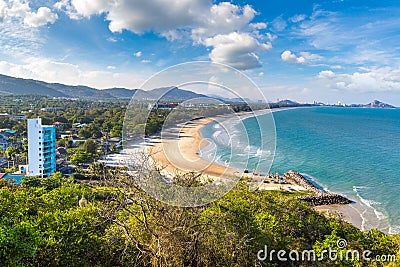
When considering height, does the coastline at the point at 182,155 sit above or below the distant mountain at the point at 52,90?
below

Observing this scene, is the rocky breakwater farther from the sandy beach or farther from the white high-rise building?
the white high-rise building

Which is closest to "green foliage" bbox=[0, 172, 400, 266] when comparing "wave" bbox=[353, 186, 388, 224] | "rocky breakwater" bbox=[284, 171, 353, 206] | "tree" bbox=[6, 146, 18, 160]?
"wave" bbox=[353, 186, 388, 224]

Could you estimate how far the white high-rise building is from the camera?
73.9 ft

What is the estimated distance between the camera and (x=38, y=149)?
2253 cm

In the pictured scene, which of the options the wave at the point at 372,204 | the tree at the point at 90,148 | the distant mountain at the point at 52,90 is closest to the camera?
the wave at the point at 372,204

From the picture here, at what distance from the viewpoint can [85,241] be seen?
496cm

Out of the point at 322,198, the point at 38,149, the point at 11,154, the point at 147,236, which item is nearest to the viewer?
the point at 147,236

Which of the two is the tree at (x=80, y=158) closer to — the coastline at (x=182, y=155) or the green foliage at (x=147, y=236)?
the green foliage at (x=147, y=236)

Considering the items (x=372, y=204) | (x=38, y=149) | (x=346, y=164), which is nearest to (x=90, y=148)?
(x=38, y=149)

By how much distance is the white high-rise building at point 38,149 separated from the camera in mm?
22516

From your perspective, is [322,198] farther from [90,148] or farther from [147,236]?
[90,148]

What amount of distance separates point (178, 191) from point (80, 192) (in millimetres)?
8359

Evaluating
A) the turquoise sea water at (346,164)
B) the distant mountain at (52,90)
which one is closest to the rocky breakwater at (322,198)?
the turquoise sea water at (346,164)

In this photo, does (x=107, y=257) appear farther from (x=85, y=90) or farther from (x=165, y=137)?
(x=85, y=90)
